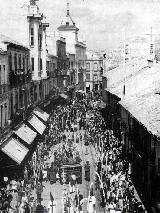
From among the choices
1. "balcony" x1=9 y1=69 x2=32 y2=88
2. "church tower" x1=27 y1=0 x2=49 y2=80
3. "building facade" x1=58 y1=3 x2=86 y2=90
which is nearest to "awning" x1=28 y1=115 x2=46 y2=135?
"balcony" x1=9 y1=69 x2=32 y2=88

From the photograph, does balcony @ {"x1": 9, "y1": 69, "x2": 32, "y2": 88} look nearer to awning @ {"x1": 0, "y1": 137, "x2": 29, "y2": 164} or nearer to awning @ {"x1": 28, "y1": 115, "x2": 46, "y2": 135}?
awning @ {"x1": 28, "y1": 115, "x2": 46, "y2": 135}

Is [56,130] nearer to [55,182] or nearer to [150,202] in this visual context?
[55,182]

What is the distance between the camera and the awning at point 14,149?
27234mm

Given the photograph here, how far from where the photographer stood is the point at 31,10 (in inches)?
1618

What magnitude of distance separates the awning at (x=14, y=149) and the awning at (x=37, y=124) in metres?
7.34

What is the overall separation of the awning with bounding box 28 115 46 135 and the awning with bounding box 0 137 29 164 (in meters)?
7.34

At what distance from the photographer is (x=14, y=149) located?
28938mm

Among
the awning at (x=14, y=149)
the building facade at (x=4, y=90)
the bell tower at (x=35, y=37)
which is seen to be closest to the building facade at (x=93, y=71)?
the bell tower at (x=35, y=37)

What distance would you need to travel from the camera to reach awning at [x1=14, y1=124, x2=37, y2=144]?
32369 millimetres

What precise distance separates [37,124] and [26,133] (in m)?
5.53

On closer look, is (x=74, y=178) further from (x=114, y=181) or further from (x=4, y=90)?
(x=4, y=90)

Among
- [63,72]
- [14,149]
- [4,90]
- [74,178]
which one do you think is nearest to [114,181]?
[74,178]

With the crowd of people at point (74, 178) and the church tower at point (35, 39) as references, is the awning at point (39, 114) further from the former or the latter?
the church tower at point (35, 39)

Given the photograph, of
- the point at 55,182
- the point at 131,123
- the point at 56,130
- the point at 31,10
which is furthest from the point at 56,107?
the point at 55,182
